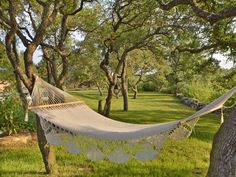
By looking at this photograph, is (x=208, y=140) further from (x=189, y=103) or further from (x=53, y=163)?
(x=189, y=103)

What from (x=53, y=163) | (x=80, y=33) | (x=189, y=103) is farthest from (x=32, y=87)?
(x=189, y=103)

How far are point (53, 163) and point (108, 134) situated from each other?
1.93 metres

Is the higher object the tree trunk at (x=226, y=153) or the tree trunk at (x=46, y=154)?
the tree trunk at (x=226, y=153)

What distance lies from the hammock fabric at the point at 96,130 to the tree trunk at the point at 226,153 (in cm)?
33

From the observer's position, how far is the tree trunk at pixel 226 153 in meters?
2.91

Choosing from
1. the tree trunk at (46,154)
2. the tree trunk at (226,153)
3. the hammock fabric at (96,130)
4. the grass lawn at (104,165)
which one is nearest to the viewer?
the tree trunk at (226,153)

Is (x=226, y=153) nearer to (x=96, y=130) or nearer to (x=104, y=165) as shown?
(x=96, y=130)

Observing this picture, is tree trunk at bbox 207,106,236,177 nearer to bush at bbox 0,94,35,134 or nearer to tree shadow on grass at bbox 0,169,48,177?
tree shadow on grass at bbox 0,169,48,177

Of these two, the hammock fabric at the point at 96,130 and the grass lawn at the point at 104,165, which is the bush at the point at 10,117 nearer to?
the grass lawn at the point at 104,165

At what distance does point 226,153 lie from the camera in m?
2.93

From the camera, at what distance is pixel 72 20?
11.6 meters

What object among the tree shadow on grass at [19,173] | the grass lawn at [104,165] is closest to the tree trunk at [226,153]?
the grass lawn at [104,165]

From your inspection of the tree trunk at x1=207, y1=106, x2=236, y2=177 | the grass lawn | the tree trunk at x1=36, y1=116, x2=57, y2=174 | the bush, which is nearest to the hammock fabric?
the tree trunk at x1=207, y1=106, x2=236, y2=177

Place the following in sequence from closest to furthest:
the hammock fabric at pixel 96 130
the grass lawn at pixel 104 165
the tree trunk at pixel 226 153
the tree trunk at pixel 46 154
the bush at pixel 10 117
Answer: the tree trunk at pixel 226 153
the hammock fabric at pixel 96 130
the tree trunk at pixel 46 154
the grass lawn at pixel 104 165
the bush at pixel 10 117
